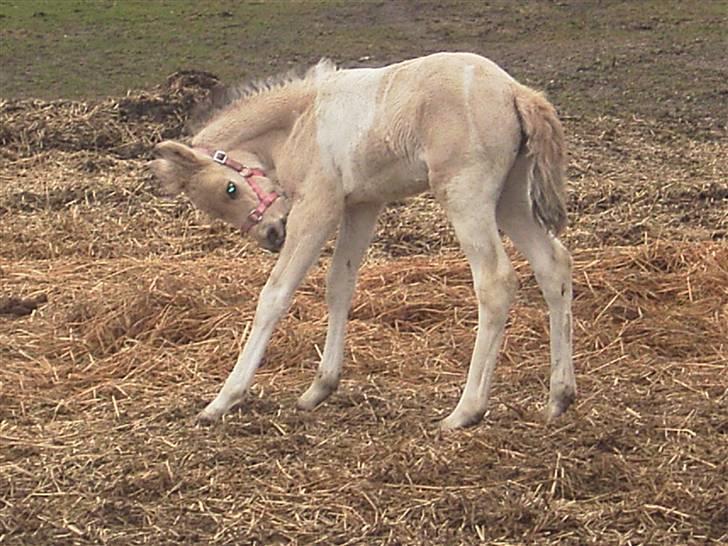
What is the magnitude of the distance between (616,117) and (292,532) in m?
8.32

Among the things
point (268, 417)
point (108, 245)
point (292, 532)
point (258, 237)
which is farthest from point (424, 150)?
point (108, 245)

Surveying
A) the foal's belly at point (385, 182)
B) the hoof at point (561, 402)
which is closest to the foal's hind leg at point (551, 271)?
the hoof at point (561, 402)

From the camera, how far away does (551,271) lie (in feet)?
17.7

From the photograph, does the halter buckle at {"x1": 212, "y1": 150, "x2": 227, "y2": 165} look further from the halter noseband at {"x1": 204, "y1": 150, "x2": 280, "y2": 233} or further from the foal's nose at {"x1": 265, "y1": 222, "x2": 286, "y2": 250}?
the foal's nose at {"x1": 265, "y1": 222, "x2": 286, "y2": 250}

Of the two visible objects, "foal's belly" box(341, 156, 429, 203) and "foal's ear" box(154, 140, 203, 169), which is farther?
"foal's ear" box(154, 140, 203, 169)

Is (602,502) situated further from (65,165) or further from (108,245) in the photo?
(65,165)

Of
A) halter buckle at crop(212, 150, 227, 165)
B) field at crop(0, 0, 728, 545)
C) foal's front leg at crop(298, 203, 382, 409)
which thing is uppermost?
halter buckle at crop(212, 150, 227, 165)

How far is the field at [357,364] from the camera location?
4.51 metres

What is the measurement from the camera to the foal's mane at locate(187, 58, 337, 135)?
5828 mm

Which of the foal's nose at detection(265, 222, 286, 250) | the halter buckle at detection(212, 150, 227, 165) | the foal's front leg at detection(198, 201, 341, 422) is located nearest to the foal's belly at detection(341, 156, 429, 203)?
the foal's front leg at detection(198, 201, 341, 422)

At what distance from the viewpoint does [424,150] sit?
207 inches

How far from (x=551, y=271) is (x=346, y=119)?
1.05 m

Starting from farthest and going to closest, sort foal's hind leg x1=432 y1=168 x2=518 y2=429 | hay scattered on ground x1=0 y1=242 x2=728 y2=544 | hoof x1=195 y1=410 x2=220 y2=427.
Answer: hoof x1=195 y1=410 x2=220 y2=427 < foal's hind leg x1=432 y1=168 x2=518 y2=429 < hay scattered on ground x1=0 y1=242 x2=728 y2=544

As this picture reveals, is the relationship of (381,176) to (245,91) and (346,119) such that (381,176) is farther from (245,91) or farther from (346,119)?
(245,91)
